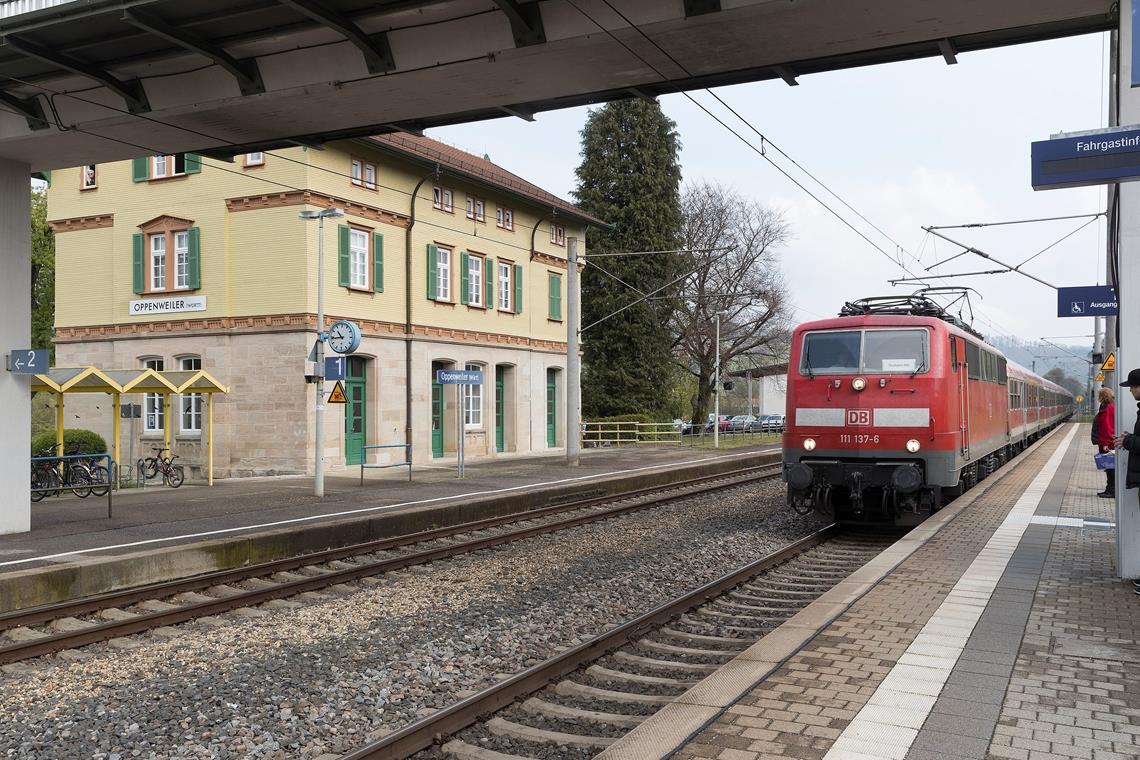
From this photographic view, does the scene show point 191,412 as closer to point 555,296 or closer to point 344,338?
point 344,338

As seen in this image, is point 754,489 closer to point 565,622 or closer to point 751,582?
point 751,582

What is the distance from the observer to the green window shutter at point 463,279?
28.8 metres

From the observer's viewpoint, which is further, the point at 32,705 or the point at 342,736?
the point at 32,705

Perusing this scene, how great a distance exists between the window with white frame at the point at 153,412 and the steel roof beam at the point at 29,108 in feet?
46.7

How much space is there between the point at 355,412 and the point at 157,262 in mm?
6667

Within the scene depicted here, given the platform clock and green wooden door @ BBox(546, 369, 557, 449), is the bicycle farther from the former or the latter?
green wooden door @ BBox(546, 369, 557, 449)

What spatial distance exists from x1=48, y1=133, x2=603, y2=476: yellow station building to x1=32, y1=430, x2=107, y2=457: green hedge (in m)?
1.37

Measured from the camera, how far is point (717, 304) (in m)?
49.2

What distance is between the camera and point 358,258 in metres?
24.7

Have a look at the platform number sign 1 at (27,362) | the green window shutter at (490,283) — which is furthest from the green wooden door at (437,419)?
the platform number sign 1 at (27,362)

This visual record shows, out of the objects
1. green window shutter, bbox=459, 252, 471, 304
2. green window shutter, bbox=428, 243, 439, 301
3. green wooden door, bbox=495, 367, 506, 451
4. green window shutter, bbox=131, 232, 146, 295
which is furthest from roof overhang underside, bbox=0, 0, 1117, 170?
green wooden door, bbox=495, 367, 506, 451

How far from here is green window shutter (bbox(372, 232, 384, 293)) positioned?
25125mm

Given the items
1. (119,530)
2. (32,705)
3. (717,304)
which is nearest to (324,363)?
(119,530)

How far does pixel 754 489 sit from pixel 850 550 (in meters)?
8.42
